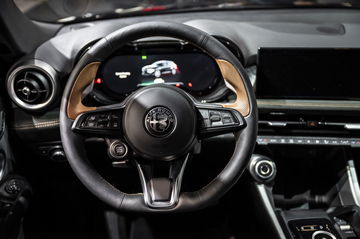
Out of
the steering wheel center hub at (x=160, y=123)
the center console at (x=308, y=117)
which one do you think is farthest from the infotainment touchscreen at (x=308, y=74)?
the steering wheel center hub at (x=160, y=123)

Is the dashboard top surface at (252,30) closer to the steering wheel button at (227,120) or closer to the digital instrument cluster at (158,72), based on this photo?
the digital instrument cluster at (158,72)

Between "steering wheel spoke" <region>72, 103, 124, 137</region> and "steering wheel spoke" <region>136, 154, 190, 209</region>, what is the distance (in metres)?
0.15

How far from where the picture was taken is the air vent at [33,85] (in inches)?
56.5

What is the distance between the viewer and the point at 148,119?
3.81ft

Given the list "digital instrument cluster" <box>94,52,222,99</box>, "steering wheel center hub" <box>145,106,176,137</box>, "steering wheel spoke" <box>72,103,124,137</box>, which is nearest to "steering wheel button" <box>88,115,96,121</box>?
"steering wheel spoke" <box>72,103,124,137</box>

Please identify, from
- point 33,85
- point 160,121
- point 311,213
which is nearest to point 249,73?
point 160,121

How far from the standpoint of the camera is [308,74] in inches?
59.7

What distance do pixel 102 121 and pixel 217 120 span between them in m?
0.38

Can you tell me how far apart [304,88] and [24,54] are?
121 centimetres

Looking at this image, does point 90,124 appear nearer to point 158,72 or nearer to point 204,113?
point 204,113

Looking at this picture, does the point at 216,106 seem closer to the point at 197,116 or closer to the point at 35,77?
the point at 197,116

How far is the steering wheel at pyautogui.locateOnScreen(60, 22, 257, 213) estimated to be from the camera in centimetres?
113

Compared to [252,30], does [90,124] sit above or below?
below

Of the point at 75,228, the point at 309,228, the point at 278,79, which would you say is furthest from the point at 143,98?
the point at 75,228
